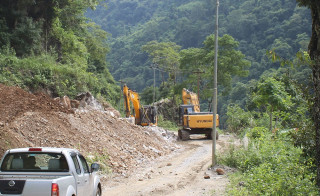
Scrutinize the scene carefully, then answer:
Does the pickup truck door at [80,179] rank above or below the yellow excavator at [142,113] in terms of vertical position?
above

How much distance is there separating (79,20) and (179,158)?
1955 centimetres

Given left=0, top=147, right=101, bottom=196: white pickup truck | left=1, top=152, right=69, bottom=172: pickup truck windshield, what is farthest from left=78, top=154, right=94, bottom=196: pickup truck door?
left=1, top=152, right=69, bottom=172: pickup truck windshield

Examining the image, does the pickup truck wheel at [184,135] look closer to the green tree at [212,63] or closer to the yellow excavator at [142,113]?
the yellow excavator at [142,113]

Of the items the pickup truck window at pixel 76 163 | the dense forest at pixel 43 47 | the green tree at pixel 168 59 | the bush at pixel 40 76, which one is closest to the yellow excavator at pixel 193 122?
the dense forest at pixel 43 47

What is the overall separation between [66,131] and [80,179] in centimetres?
979

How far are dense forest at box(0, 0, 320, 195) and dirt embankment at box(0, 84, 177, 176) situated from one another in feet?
11.2

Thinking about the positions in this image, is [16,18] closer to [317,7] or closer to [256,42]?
[317,7]

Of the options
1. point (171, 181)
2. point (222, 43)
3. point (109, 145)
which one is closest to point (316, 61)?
point (171, 181)

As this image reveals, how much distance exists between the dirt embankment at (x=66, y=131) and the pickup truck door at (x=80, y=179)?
5.33m

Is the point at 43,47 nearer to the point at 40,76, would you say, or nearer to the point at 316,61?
the point at 40,76

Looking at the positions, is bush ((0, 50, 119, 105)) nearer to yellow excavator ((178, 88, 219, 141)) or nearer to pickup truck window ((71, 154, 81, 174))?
yellow excavator ((178, 88, 219, 141))

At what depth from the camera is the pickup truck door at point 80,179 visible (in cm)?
784

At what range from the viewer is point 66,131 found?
17.5m

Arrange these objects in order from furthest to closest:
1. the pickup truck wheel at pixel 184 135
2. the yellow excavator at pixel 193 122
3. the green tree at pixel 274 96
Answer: the pickup truck wheel at pixel 184 135
the yellow excavator at pixel 193 122
the green tree at pixel 274 96
